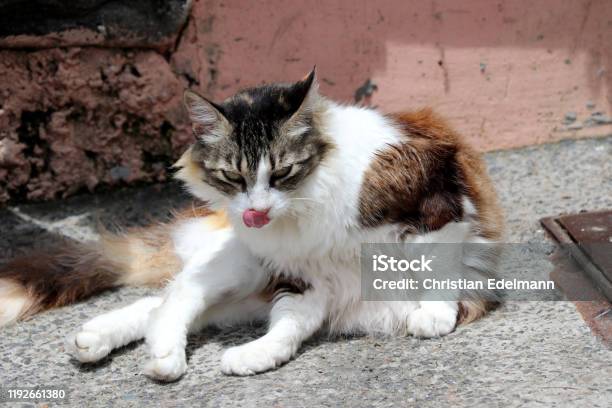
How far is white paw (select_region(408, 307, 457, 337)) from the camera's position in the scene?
9.46ft

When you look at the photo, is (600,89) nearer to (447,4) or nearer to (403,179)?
(447,4)

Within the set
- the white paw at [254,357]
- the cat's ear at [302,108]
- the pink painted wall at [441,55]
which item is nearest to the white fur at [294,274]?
the white paw at [254,357]

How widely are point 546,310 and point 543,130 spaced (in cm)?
190

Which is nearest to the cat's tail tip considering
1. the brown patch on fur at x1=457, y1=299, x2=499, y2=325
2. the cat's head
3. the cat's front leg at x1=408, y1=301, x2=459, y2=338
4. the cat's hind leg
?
the cat's hind leg

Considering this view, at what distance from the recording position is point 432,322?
9.48 feet

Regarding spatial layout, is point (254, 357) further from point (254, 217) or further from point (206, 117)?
point (206, 117)

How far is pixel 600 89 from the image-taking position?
4.57 m

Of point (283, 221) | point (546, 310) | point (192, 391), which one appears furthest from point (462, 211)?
point (192, 391)

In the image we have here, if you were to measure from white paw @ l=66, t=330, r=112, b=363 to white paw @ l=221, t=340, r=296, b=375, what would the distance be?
1.49ft

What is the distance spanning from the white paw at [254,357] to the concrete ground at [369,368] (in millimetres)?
31

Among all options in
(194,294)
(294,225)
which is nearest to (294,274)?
(294,225)

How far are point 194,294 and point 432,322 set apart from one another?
91cm

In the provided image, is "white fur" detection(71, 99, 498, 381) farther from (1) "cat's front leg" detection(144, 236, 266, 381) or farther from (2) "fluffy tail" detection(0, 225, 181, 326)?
(2) "fluffy tail" detection(0, 225, 181, 326)

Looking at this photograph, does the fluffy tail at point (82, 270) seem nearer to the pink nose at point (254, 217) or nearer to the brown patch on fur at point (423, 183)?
the pink nose at point (254, 217)
